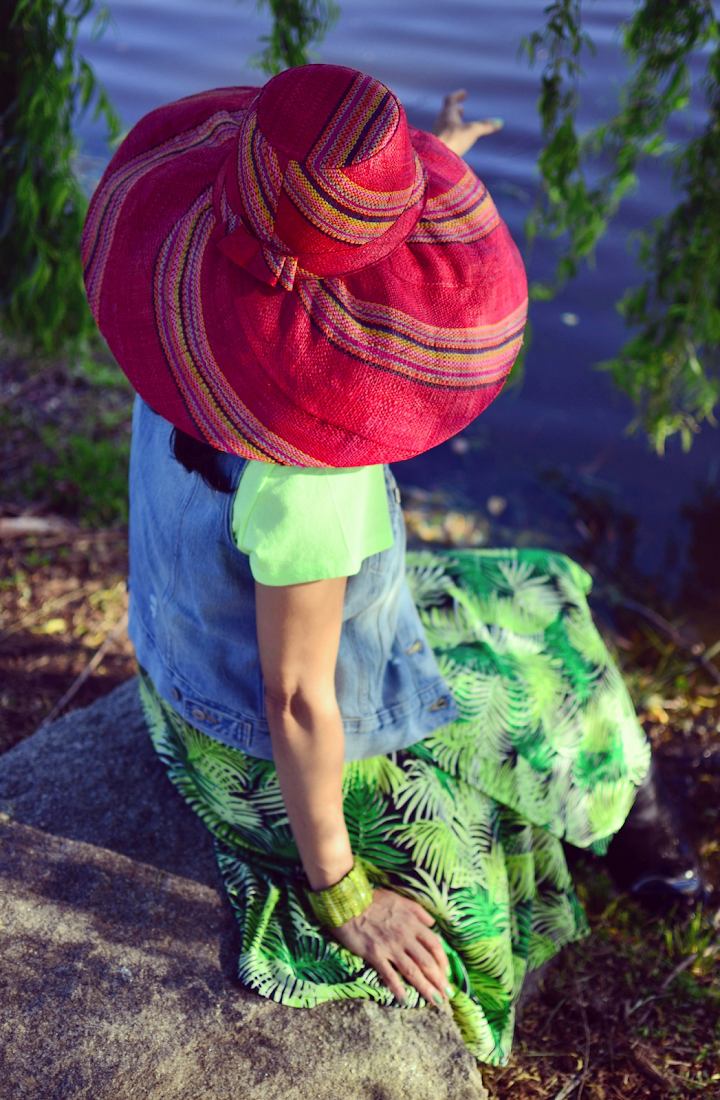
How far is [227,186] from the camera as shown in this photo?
1.08 meters

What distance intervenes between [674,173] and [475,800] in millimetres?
1823

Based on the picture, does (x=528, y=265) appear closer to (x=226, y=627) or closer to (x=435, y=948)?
(x=226, y=627)

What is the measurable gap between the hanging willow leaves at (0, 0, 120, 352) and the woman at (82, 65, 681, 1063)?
96 centimetres

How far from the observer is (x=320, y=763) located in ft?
4.46

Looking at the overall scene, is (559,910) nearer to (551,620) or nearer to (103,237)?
(551,620)

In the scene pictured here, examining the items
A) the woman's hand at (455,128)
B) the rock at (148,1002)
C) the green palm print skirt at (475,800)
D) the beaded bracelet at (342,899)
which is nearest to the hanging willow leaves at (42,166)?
the woman's hand at (455,128)

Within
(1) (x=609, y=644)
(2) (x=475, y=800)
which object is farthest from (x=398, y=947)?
(1) (x=609, y=644)

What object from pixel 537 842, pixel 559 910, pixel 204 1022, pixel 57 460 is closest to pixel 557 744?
pixel 537 842

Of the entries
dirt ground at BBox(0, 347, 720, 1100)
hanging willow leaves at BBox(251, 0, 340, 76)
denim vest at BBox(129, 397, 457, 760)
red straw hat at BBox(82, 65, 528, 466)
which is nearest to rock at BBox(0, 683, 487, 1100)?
denim vest at BBox(129, 397, 457, 760)

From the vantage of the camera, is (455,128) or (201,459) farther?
(455,128)

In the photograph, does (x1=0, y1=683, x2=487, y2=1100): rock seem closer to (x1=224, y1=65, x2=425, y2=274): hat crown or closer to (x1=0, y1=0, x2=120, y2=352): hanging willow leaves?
(x1=224, y1=65, x2=425, y2=274): hat crown

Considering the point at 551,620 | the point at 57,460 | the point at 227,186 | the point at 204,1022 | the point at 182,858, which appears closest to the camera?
the point at 227,186

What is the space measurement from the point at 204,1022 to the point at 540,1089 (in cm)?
78

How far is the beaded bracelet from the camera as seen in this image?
147 cm
